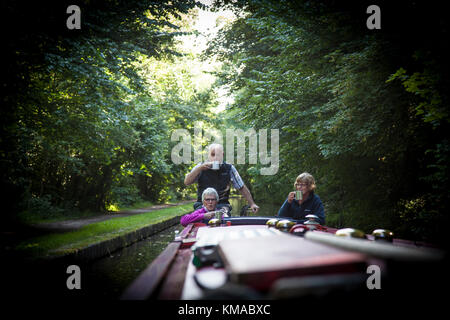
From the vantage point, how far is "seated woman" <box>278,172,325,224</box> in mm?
3738

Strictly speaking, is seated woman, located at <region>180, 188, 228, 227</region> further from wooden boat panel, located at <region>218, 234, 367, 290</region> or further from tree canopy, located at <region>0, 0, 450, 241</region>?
tree canopy, located at <region>0, 0, 450, 241</region>

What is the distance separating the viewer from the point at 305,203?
3842 millimetres

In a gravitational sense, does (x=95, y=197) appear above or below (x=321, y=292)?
below

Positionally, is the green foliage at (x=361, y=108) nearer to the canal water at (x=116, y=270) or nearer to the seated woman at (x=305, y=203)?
the seated woman at (x=305, y=203)

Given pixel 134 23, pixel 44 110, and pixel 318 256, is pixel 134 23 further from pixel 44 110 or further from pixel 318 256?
pixel 318 256

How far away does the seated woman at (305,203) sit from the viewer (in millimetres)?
3738

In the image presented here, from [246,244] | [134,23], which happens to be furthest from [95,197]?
[246,244]

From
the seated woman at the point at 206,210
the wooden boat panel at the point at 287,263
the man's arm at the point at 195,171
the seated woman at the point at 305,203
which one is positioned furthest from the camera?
the man's arm at the point at 195,171

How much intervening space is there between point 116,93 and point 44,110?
5.36ft

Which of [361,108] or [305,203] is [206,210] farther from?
[361,108]

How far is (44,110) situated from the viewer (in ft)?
22.5

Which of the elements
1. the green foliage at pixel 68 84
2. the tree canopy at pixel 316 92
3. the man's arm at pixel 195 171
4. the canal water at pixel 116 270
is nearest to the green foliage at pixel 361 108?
the tree canopy at pixel 316 92

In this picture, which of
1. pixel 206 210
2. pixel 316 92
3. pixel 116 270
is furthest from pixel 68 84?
pixel 316 92

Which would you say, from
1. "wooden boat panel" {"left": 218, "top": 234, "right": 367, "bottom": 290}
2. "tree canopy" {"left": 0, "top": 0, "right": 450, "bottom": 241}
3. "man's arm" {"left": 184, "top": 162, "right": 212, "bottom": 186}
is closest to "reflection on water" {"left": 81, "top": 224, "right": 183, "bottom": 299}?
"man's arm" {"left": 184, "top": 162, "right": 212, "bottom": 186}
